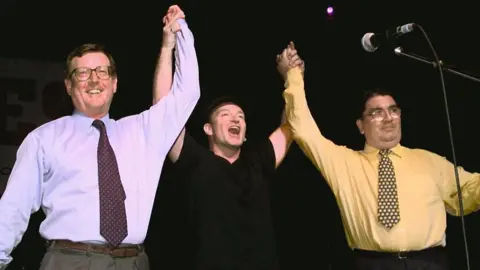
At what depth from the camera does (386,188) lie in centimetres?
259

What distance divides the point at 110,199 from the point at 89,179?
0.32 feet

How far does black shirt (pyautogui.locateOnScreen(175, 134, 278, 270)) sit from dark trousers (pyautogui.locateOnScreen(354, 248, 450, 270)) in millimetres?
403

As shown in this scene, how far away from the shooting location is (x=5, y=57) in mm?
3443

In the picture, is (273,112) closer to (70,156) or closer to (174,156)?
(174,156)

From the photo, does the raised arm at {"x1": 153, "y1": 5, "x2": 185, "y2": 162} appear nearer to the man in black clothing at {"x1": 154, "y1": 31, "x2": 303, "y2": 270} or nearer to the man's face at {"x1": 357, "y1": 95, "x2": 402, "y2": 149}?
the man in black clothing at {"x1": 154, "y1": 31, "x2": 303, "y2": 270}

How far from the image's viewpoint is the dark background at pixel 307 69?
338cm

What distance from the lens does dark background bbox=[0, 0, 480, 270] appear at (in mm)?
3379

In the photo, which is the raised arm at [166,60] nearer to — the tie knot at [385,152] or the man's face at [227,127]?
the man's face at [227,127]

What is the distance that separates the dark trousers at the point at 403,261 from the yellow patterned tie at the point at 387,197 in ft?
0.41

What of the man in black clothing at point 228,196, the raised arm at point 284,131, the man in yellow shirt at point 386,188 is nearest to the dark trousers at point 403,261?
the man in yellow shirt at point 386,188

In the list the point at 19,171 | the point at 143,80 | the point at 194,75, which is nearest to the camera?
the point at 19,171

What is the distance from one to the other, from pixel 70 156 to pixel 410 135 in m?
2.13

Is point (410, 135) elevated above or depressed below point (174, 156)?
above

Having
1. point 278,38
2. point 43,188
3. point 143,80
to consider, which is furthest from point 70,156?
point 278,38
